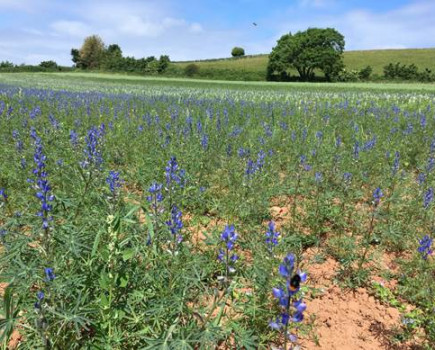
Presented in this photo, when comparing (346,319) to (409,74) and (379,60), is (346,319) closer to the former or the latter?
(409,74)

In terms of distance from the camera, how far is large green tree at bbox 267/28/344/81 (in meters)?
65.9

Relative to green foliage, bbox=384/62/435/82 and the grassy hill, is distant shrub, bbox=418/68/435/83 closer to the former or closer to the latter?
green foliage, bbox=384/62/435/82

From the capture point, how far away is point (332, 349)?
101 inches

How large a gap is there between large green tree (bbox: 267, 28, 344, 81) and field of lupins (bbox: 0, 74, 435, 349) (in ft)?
205

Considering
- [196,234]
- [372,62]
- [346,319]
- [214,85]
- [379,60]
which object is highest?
[379,60]

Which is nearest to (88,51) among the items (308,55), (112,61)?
(112,61)

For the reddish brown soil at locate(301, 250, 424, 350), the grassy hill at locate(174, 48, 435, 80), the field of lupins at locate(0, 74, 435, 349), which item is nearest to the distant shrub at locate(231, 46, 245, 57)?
the grassy hill at locate(174, 48, 435, 80)

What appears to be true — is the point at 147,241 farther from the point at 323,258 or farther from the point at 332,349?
the point at 323,258

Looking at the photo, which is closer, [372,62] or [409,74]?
[409,74]

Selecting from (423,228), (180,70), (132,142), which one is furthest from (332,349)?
(180,70)

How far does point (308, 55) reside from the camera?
66.7 meters

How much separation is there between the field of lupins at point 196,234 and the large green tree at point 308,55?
62.6m

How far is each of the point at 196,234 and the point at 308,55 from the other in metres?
70.4

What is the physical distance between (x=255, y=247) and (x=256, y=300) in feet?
2.11
